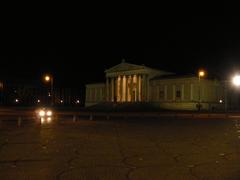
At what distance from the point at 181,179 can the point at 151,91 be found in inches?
3218

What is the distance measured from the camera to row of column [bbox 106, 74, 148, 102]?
89.4 metres

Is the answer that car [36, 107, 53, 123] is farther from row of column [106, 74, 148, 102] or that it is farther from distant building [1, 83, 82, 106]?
distant building [1, 83, 82, 106]

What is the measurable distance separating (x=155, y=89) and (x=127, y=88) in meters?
9.20

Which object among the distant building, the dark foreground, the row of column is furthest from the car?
the distant building

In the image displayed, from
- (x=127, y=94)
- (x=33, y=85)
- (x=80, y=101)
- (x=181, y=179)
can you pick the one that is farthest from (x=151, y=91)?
(x=181, y=179)

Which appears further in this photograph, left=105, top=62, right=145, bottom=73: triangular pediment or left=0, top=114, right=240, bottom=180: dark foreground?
left=105, top=62, right=145, bottom=73: triangular pediment

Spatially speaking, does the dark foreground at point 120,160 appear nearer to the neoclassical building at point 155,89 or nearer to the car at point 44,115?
the car at point 44,115

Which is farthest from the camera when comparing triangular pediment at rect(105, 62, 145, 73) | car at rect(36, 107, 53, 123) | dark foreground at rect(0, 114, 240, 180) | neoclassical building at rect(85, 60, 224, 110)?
triangular pediment at rect(105, 62, 145, 73)

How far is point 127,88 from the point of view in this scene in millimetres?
94875

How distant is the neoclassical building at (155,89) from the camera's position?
7988 cm

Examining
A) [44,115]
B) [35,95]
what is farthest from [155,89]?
[35,95]

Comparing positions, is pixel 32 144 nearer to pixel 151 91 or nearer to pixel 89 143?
pixel 89 143

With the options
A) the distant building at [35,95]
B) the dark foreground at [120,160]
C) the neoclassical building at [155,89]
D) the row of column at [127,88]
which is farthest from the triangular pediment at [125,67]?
the dark foreground at [120,160]

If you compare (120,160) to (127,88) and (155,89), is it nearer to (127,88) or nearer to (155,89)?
(155,89)
